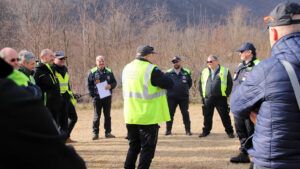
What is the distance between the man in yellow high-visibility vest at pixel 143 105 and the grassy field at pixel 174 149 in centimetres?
123

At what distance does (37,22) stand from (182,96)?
11149 millimetres

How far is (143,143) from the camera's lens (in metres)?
4.10

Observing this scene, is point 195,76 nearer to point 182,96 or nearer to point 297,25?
point 182,96

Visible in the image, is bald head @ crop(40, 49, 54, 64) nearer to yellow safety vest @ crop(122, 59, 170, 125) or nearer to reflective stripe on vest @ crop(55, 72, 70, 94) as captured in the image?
reflective stripe on vest @ crop(55, 72, 70, 94)

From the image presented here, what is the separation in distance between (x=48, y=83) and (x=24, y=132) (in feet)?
15.9

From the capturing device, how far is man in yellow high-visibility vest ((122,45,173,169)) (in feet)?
13.4

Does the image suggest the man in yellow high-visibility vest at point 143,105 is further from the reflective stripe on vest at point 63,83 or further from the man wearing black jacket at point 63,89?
the reflective stripe on vest at point 63,83

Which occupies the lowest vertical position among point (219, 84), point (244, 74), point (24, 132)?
point (219, 84)

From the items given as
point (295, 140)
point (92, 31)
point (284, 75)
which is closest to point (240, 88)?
point (284, 75)

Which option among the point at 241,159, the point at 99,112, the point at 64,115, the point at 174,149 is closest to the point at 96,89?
the point at 99,112

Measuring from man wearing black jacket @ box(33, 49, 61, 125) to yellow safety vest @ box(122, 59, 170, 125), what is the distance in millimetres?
2113

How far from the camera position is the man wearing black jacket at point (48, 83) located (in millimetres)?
5484

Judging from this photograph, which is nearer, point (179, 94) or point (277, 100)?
point (277, 100)

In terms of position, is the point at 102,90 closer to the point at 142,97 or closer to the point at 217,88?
the point at 217,88
